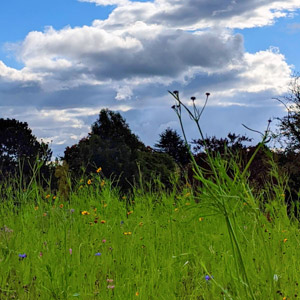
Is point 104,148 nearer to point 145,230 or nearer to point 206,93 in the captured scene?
point 145,230

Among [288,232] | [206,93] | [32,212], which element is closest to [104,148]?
[32,212]

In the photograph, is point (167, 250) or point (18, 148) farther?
point (18, 148)

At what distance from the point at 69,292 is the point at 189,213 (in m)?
2.99

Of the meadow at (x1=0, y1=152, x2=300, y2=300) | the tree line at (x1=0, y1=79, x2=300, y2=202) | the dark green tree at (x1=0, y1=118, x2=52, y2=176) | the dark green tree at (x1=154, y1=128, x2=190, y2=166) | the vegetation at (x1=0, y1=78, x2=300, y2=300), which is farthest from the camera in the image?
the dark green tree at (x1=154, y1=128, x2=190, y2=166)

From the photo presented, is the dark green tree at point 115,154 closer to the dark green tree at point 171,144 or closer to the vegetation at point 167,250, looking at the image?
the vegetation at point 167,250

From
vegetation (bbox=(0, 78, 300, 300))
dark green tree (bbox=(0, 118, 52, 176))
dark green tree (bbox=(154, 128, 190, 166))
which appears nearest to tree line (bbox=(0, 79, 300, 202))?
dark green tree (bbox=(0, 118, 52, 176))

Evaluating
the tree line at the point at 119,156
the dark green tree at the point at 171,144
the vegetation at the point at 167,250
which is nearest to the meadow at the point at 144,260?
the vegetation at the point at 167,250

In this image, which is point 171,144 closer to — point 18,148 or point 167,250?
point 18,148

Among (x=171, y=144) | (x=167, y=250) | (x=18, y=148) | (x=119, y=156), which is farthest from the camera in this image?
(x=171, y=144)

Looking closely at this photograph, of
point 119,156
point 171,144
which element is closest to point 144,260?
point 119,156

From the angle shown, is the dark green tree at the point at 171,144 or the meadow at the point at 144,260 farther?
the dark green tree at the point at 171,144

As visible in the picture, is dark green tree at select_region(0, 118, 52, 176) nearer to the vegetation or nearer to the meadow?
the vegetation

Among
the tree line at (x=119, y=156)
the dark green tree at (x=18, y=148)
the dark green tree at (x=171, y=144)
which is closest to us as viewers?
the tree line at (x=119, y=156)

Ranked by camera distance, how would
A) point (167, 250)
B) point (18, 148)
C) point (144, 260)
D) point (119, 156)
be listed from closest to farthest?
1. point (144, 260)
2. point (167, 250)
3. point (119, 156)
4. point (18, 148)
